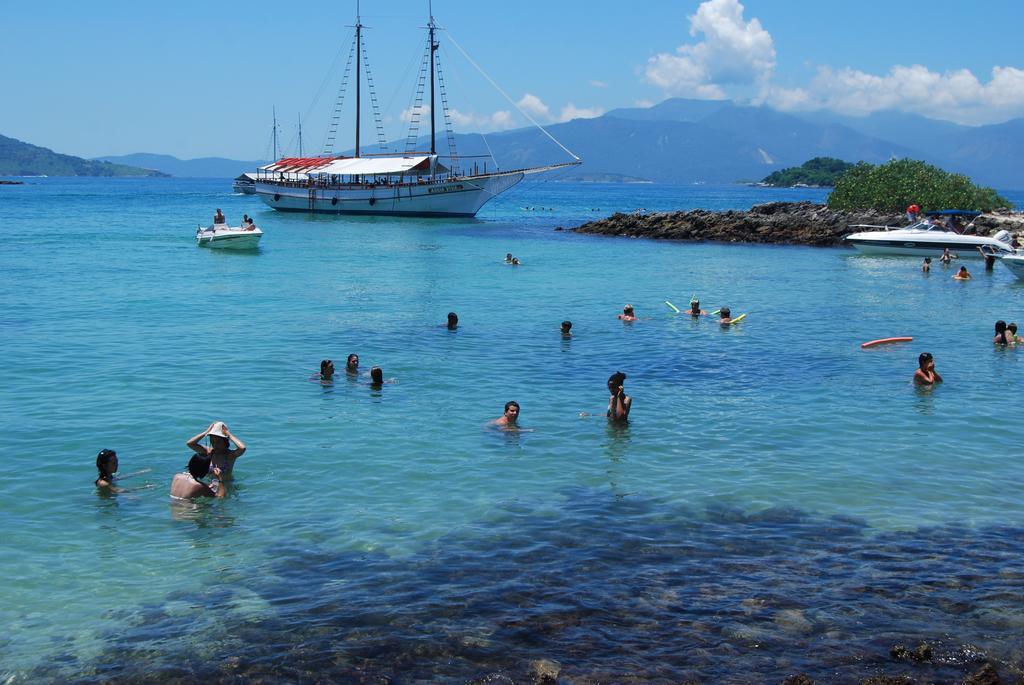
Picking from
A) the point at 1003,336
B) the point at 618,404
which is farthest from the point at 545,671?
the point at 1003,336

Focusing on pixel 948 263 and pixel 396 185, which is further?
pixel 396 185

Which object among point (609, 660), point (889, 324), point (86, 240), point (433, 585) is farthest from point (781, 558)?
point (86, 240)

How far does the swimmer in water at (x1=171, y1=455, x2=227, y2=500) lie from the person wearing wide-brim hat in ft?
0.90

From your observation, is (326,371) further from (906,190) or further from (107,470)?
(906,190)

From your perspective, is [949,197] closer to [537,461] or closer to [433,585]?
[537,461]

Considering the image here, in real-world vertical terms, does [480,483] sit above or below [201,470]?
below

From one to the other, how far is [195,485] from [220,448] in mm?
746

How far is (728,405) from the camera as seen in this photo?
740 inches

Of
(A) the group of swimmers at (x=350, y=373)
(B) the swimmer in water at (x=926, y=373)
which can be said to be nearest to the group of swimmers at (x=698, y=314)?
(B) the swimmer in water at (x=926, y=373)

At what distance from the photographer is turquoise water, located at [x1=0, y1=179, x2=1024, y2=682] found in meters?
9.27

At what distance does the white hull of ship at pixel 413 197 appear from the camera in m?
84.8

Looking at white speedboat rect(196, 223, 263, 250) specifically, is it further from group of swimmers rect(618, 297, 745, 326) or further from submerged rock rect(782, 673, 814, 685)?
submerged rock rect(782, 673, 814, 685)

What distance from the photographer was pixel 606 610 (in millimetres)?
9570

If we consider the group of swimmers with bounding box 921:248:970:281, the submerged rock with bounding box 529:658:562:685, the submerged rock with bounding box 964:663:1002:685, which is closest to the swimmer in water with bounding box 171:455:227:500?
the submerged rock with bounding box 529:658:562:685
